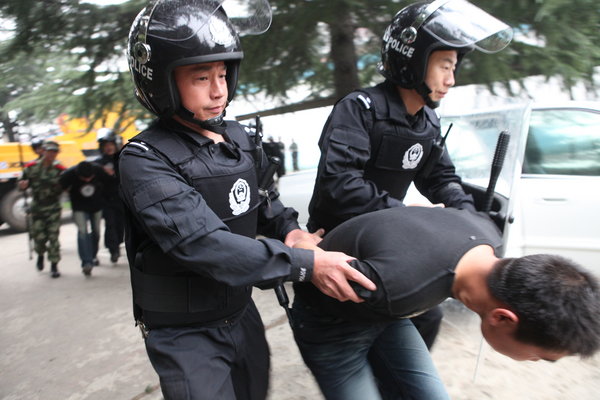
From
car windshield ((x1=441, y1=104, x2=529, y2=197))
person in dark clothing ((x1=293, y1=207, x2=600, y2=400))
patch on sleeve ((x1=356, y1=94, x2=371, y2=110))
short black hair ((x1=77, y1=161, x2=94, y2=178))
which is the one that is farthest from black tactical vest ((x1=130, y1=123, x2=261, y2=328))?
short black hair ((x1=77, y1=161, x2=94, y2=178))

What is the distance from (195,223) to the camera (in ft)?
4.08

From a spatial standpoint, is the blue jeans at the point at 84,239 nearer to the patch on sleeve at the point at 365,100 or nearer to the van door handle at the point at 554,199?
the patch on sleeve at the point at 365,100

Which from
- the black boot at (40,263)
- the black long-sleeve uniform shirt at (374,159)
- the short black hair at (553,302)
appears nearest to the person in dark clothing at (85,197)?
the black boot at (40,263)

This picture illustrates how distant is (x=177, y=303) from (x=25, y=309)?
4031mm

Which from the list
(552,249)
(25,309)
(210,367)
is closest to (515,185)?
(210,367)

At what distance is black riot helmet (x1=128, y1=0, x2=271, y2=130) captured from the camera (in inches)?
54.5

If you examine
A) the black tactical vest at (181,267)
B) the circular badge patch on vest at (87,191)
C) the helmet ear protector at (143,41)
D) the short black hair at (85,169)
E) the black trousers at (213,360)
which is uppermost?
the helmet ear protector at (143,41)

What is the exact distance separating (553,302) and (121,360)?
3.10 m

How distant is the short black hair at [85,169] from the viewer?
5.56 meters

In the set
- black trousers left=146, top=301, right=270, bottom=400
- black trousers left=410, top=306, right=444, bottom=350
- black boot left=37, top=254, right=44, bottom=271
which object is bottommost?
black boot left=37, top=254, right=44, bottom=271

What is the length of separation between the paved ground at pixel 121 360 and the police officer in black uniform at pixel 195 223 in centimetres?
150

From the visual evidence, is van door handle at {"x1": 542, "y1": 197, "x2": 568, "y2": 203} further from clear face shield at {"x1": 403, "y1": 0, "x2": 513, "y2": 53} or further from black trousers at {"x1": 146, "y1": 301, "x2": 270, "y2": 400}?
black trousers at {"x1": 146, "y1": 301, "x2": 270, "y2": 400}

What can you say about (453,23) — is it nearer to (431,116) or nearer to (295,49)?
(431,116)

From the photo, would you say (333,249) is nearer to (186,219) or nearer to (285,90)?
(186,219)
